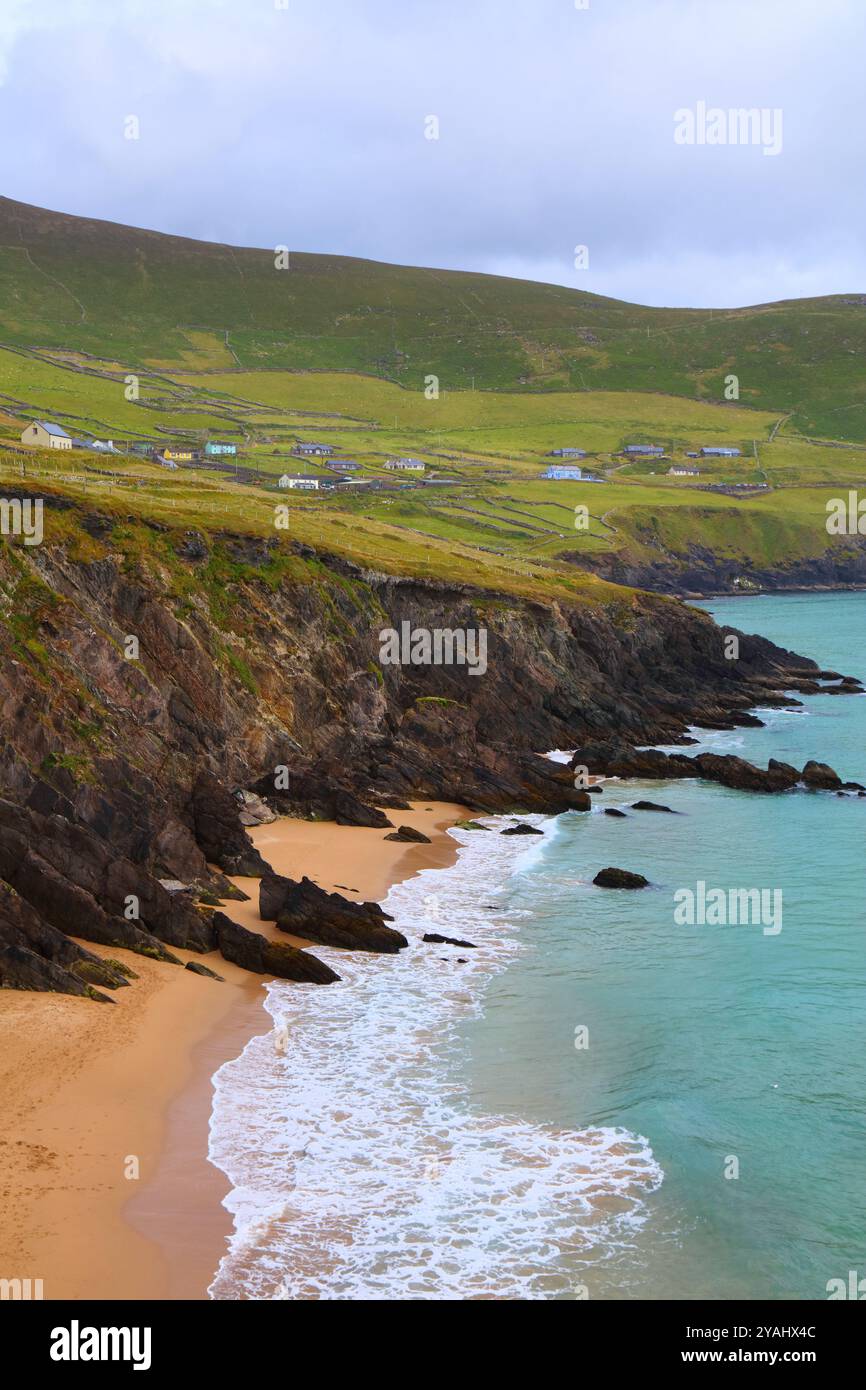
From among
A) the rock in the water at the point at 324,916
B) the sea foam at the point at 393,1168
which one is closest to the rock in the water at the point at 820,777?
the rock in the water at the point at 324,916

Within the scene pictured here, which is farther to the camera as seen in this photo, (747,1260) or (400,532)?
(400,532)

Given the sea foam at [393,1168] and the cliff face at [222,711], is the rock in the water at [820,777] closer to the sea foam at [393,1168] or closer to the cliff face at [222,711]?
the cliff face at [222,711]

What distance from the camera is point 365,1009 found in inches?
1264

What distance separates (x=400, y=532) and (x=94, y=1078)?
75053 mm

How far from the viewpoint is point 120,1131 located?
80.8 ft

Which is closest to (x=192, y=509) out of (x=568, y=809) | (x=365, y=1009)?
(x=568, y=809)

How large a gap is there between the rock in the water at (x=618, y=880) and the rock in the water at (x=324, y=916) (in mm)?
9271

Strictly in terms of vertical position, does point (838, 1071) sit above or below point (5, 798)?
below

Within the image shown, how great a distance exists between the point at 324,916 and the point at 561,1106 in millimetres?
12925

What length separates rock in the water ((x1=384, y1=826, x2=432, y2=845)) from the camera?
162ft

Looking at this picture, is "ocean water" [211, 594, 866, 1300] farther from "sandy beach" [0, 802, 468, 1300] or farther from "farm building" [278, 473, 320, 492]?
"farm building" [278, 473, 320, 492]

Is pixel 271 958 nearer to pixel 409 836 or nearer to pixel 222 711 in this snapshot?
pixel 409 836
